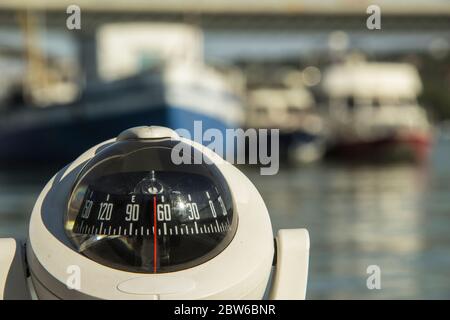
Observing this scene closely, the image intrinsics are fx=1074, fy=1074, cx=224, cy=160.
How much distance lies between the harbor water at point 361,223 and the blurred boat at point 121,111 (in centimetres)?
261

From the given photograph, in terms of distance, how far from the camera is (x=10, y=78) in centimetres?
7594

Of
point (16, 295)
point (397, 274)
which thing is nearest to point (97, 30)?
point (397, 274)

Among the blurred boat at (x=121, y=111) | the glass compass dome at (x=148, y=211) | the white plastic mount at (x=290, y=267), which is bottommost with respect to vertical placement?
the blurred boat at (x=121, y=111)

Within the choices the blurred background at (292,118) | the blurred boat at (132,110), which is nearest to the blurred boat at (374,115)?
the blurred background at (292,118)

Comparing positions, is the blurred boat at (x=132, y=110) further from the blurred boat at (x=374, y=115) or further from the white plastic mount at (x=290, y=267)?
the white plastic mount at (x=290, y=267)

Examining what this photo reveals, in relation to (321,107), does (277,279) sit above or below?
above

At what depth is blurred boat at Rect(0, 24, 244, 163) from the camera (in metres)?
31.6

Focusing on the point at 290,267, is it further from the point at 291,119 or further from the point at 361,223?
the point at 291,119

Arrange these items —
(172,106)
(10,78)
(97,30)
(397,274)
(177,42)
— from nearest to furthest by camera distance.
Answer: (397,274), (172,106), (177,42), (97,30), (10,78)

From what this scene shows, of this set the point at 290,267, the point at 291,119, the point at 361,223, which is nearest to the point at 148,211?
the point at 290,267

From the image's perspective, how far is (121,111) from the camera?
33.3 meters

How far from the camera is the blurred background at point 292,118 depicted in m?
13.7

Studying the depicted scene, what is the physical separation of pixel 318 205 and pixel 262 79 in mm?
75964

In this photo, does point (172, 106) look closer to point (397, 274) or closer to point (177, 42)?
point (397, 274)
